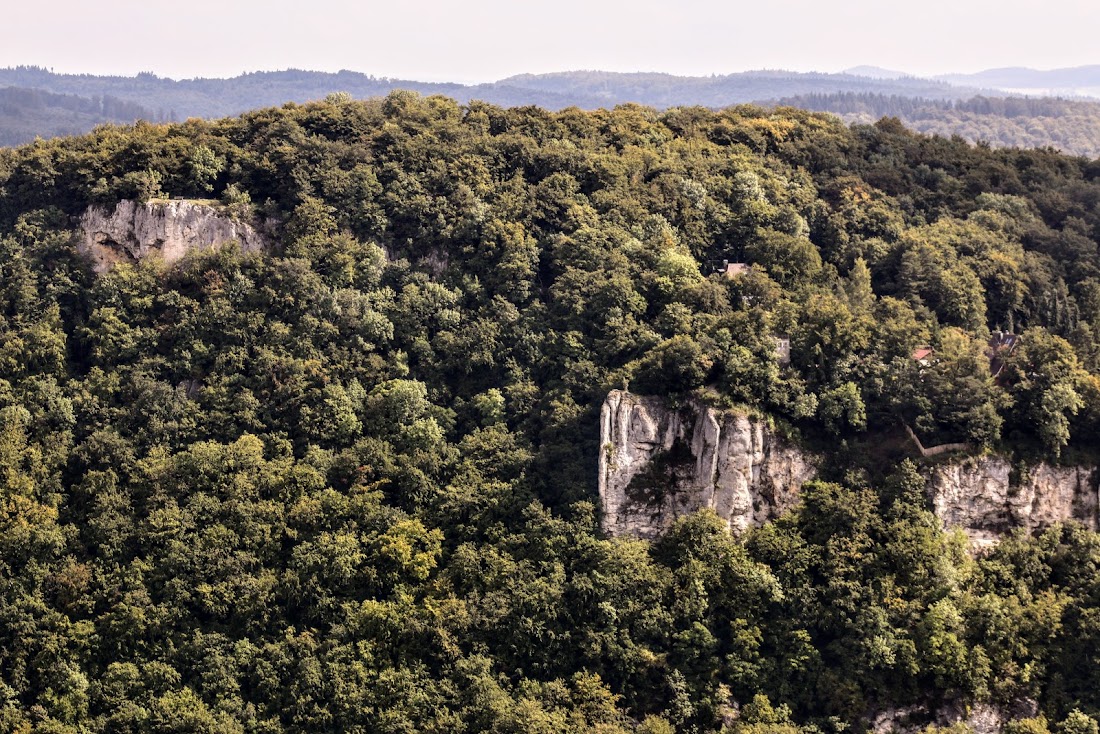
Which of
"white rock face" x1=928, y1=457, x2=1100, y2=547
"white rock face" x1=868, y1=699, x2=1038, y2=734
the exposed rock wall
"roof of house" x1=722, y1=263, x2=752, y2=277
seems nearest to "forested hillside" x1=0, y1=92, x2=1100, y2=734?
"white rock face" x1=868, y1=699, x2=1038, y2=734

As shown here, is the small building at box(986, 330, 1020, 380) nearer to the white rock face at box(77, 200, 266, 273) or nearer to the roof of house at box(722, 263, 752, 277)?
the roof of house at box(722, 263, 752, 277)

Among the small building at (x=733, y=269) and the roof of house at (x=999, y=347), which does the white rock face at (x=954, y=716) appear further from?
the small building at (x=733, y=269)

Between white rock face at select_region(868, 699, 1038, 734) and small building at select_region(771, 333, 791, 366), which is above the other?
small building at select_region(771, 333, 791, 366)

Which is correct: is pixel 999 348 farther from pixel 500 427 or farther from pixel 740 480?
pixel 500 427

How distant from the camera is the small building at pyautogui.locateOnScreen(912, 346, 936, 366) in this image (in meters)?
51.9

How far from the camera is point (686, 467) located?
49.6 metres

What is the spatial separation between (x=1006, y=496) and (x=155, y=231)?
42.9m

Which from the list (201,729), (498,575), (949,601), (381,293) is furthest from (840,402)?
(201,729)

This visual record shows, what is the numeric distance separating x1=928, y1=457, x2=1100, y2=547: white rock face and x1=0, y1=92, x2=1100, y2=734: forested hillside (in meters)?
0.86

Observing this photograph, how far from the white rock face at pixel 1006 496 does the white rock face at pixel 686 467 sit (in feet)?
19.3

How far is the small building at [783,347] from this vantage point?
168 ft

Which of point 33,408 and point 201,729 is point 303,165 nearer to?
point 33,408

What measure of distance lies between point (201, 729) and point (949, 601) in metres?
29.3

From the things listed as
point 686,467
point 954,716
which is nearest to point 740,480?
point 686,467
